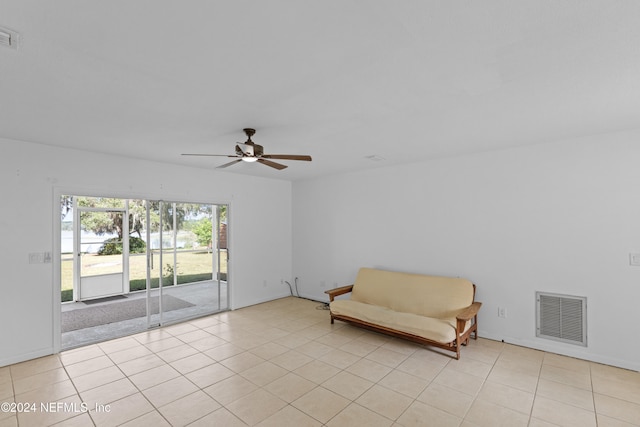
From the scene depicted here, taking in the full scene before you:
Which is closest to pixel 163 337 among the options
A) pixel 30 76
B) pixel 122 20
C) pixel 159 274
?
pixel 159 274

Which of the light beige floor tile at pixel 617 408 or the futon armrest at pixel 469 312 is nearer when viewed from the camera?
the light beige floor tile at pixel 617 408

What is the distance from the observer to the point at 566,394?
8.78ft

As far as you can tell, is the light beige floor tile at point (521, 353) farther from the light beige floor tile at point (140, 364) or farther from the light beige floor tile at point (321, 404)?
the light beige floor tile at point (140, 364)

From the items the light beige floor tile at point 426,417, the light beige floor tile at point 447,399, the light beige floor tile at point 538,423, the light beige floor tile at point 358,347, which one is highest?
the light beige floor tile at point 538,423

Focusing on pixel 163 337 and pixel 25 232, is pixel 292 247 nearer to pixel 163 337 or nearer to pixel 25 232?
pixel 163 337

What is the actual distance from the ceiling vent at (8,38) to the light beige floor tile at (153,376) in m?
2.78

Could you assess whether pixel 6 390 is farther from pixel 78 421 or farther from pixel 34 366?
pixel 78 421

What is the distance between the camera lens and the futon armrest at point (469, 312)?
11.0 ft

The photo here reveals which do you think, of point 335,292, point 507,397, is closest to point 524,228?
point 507,397

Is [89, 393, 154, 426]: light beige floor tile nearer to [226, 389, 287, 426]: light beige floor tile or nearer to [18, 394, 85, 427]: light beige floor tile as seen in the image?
[18, 394, 85, 427]: light beige floor tile

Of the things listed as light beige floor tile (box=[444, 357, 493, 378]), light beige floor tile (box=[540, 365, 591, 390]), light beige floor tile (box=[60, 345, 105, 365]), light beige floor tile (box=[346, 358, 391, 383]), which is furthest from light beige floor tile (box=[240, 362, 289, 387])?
light beige floor tile (box=[540, 365, 591, 390])

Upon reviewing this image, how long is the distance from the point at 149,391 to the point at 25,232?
2.35 metres

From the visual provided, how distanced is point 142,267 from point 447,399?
676 cm

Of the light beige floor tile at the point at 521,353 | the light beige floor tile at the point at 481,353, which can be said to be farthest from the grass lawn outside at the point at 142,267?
the light beige floor tile at the point at 521,353
